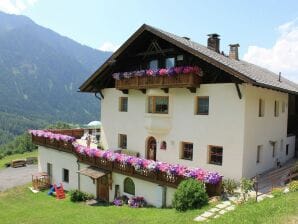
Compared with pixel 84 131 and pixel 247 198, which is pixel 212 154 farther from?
pixel 84 131

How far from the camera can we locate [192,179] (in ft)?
51.6

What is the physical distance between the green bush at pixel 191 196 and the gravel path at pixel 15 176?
20.1 meters

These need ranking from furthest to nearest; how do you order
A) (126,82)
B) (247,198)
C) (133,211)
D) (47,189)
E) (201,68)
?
(47,189) → (126,82) → (201,68) → (133,211) → (247,198)

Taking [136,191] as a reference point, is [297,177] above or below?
above

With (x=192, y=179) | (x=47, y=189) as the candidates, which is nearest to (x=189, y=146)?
(x=192, y=179)

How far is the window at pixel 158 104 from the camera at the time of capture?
71.1 ft

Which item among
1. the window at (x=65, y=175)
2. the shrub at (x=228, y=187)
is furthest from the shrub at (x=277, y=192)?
the window at (x=65, y=175)

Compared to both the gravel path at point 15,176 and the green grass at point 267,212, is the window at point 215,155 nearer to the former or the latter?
the green grass at point 267,212

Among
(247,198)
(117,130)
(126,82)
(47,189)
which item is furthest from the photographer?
(47,189)

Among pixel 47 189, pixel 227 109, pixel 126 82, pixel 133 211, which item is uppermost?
pixel 126 82

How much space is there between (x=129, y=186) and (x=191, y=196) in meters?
6.15

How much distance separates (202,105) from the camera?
19797 mm

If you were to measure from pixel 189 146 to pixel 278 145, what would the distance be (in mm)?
7026

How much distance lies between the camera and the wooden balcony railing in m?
16.9
